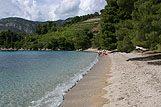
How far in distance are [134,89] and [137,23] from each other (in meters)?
22.5

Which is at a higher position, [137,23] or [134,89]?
[137,23]

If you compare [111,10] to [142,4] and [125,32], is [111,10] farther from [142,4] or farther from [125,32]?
[142,4]

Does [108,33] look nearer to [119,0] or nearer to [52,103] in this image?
[119,0]

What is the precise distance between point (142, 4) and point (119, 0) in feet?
33.7

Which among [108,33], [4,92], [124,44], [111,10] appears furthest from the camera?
[108,33]

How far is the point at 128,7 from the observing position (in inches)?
2430

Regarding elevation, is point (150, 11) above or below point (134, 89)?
above

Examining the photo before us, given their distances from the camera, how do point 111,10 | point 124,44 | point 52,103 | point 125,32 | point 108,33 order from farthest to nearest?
point 108,33 → point 111,10 → point 124,44 → point 125,32 → point 52,103

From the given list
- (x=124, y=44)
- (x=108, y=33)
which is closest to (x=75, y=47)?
(x=108, y=33)

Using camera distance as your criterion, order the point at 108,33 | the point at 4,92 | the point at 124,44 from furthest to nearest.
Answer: the point at 108,33 < the point at 124,44 < the point at 4,92

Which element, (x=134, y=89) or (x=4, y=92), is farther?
(x=4, y=92)

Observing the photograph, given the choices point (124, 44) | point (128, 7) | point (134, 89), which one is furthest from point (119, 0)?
point (134, 89)

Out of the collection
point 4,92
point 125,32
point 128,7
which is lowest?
point 4,92

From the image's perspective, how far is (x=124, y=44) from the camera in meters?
62.7
